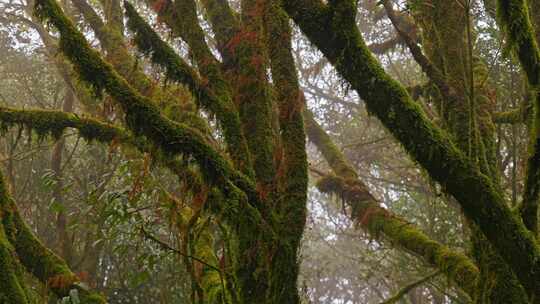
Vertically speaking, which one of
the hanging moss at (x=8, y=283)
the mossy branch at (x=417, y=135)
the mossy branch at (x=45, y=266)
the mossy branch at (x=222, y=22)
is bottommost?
the hanging moss at (x=8, y=283)

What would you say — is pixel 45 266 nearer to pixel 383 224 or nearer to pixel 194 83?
pixel 194 83

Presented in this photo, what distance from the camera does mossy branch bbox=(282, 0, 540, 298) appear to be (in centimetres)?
313

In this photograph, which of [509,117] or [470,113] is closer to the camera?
[470,113]

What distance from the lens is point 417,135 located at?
10.6 feet

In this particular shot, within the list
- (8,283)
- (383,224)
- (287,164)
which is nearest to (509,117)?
(383,224)

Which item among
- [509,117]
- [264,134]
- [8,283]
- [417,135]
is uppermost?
[509,117]

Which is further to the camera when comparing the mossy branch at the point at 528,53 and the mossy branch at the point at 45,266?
the mossy branch at the point at 45,266

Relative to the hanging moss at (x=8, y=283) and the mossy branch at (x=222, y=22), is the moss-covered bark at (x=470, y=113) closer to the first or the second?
the mossy branch at (x=222, y=22)

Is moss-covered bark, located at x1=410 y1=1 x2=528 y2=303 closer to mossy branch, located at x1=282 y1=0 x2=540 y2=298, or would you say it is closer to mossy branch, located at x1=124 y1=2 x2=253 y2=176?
mossy branch, located at x1=282 y1=0 x2=540 y2=298

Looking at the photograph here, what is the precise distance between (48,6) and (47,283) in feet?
7.61

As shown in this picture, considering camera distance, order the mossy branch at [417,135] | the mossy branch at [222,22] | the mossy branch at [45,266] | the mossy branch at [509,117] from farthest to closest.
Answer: the mossy branch at [509,117]
the mossy branch at [222,22]
the mossy branch at [45,266]
the mossy branch at [417,135]

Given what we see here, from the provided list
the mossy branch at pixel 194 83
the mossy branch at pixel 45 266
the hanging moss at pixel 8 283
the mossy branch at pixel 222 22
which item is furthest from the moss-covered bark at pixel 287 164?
the mossy branch at pixel 45 266

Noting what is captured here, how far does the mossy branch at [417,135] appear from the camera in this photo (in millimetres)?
3129

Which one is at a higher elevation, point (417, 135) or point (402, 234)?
point (402, 234)
